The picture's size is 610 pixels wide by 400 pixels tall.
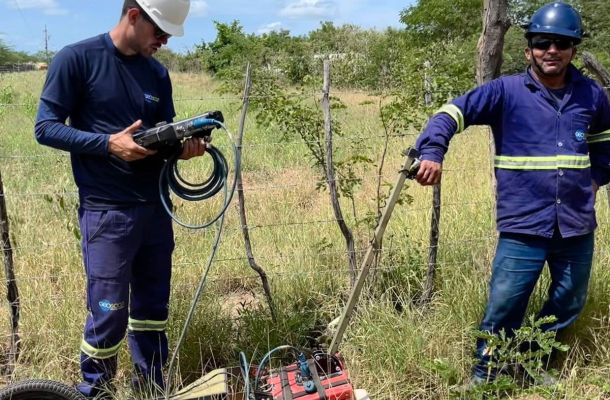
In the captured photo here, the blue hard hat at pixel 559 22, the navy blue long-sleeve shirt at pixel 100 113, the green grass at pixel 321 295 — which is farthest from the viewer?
the green grass at pixel 321 295

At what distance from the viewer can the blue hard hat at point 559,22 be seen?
9.18ft

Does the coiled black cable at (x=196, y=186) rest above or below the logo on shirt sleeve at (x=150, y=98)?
below

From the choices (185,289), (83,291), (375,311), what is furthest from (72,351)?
(375,311)

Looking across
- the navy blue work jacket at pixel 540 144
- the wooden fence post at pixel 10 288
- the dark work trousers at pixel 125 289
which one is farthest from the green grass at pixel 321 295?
the navy blue work jacket at pixel 540 144

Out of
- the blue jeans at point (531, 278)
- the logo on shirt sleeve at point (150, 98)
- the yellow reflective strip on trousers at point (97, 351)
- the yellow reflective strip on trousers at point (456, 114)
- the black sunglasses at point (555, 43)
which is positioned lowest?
the yellow reflective strip on trousers at point (97, 351)

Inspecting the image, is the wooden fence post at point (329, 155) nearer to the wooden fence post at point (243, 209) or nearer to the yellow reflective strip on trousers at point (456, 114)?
the wooden fence post at point (243, 209)

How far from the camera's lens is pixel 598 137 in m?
3.07

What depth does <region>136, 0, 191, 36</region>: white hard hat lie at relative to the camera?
2605 millimetres

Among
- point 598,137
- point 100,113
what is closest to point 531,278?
point 598,137

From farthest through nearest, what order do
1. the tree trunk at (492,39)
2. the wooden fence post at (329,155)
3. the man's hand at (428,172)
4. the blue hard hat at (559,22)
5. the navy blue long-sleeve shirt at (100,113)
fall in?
the wooden fence post at (329,155) → the tree trunk at (492,39) → the blue hard hat at (559,22) → the man's hand at (428,172) → the navy blue long-sleeve shirt at (100,113)

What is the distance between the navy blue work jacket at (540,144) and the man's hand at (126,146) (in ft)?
4.28

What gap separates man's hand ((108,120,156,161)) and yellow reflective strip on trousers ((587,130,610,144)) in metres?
2.19

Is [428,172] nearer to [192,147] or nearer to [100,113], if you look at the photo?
[192,147]

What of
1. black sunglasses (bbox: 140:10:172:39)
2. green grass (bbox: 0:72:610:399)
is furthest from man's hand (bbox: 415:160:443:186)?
black sunglasses (bbox: 140:10:172:39)
